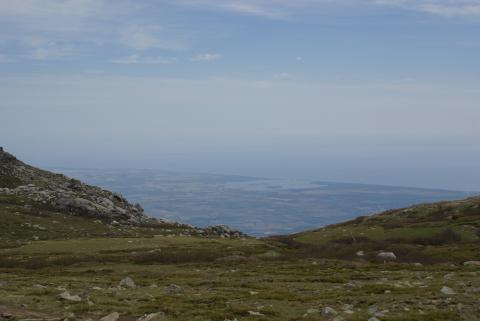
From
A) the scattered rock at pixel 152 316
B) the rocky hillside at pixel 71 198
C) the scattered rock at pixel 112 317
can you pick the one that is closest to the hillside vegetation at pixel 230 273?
the scattered rock at pixel 112 317

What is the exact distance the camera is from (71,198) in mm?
78438

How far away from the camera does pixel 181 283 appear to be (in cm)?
2936

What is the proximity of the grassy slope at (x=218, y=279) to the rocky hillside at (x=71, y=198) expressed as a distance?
12.2 meters

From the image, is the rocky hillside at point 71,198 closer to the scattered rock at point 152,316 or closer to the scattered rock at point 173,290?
the scattered rock at point 173,290

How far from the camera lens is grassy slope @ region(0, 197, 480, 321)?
19.2m

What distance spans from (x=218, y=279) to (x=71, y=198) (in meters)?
52.6

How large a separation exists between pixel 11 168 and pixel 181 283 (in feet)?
273

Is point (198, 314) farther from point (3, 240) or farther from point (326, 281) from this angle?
point (3, 240)

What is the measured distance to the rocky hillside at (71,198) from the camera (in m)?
77.1

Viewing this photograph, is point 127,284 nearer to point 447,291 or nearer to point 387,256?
point 447,291

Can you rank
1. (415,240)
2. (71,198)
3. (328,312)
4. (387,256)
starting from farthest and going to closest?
(71,198)
(415,240)
(387,256)
(328,312)

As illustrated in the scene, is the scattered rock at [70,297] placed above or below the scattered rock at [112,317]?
below

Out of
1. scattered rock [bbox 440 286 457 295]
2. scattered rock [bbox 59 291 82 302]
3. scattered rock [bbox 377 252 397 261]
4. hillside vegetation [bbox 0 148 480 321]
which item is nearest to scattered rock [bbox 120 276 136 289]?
hillside vegetation [bbox 0 148 480 321]

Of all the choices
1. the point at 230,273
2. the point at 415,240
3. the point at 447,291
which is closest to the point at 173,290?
the point at 230,273
